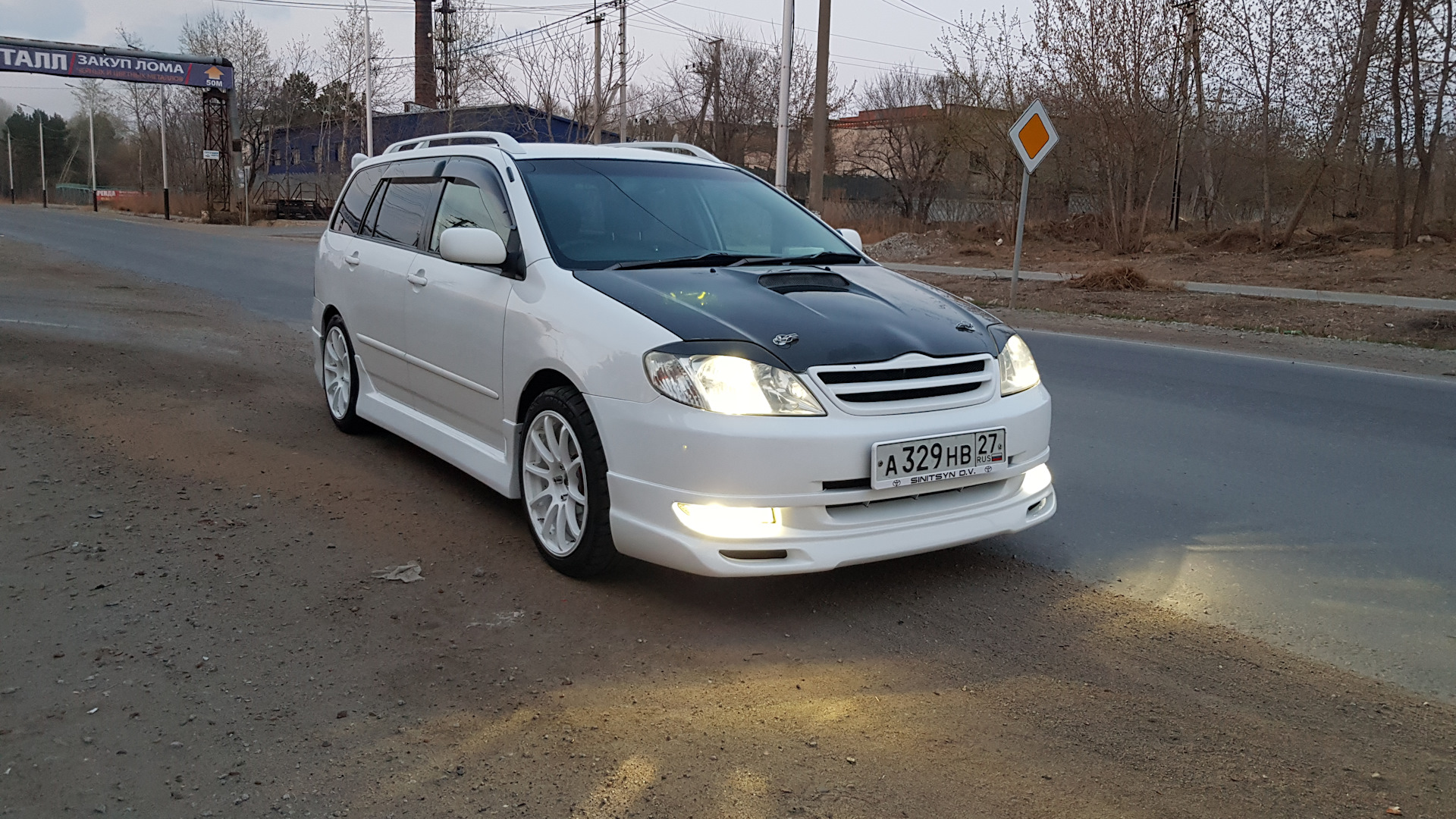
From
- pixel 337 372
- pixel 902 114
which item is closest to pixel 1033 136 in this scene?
pixel 337 372

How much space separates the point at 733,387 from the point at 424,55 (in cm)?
6278

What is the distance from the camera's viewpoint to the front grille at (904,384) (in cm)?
379

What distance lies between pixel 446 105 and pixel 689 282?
43.9 m

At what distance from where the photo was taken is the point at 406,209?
585 centimetres

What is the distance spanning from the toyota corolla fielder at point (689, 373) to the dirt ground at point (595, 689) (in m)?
0.32

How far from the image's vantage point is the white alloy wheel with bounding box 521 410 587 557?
13.7 ft

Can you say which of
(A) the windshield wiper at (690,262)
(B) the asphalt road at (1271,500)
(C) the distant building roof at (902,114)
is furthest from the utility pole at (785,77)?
(A) the windshield wiper at (690,262)

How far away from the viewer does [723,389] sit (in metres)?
3.73

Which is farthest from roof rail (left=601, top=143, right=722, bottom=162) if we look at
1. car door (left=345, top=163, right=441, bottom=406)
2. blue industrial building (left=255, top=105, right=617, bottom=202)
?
blue industrial building (left=255, top=105, right=617, bottom=202)

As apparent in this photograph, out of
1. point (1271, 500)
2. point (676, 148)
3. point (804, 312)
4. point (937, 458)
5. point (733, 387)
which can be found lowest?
point (1271, 500)

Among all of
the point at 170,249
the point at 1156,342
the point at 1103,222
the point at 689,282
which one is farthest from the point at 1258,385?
the point at 170,249

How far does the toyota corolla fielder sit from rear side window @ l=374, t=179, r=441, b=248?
0.09 ft

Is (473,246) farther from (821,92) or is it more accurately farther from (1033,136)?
(821,92)

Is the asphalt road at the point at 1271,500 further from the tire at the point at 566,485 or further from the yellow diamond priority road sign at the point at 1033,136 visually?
the yellow diamond priority road sign at the point at 1033,136
